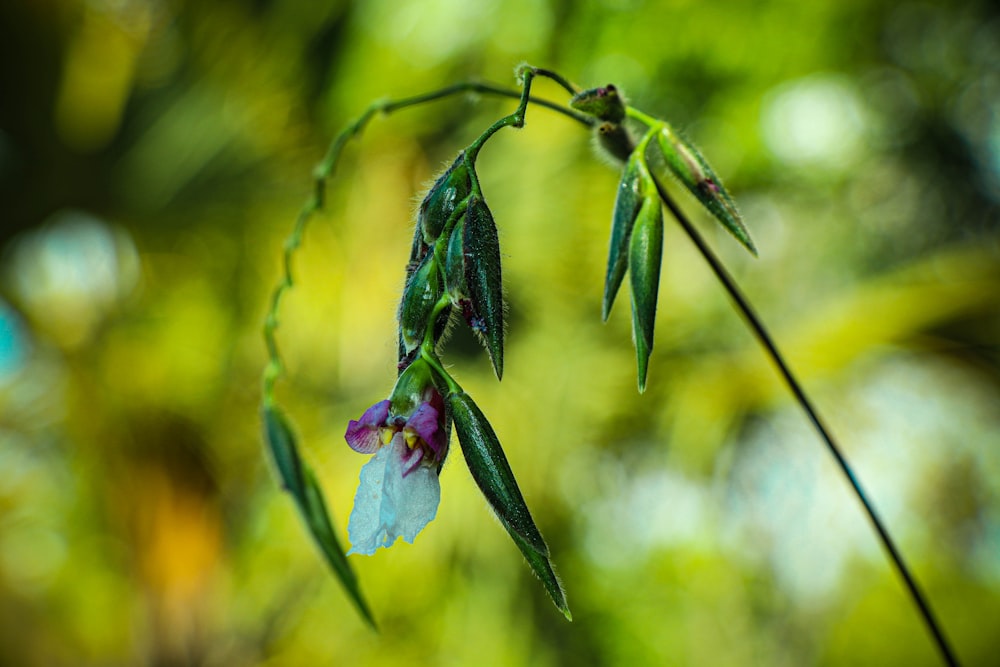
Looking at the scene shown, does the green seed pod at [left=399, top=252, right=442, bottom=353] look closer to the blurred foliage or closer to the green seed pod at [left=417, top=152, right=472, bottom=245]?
the green seed pod at [left=417, top=152, right=472, bottom=245]

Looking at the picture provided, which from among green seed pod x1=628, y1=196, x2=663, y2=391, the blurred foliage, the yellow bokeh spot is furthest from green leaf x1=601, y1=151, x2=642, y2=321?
the yellow bokeh spot

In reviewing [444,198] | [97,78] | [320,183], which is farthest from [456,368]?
[444,198]

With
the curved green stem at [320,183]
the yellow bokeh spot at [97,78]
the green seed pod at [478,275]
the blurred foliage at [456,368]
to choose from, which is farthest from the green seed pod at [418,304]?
the yellow bokeh spot at [97,78]

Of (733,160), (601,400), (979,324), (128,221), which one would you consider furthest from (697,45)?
(128,221)

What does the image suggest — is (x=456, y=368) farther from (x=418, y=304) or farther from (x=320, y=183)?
(x=418, y=304)

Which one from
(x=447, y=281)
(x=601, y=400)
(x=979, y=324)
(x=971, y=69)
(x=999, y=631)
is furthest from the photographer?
(x=971, y=69)

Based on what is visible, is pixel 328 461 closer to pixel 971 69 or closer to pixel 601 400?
pixel 601 400

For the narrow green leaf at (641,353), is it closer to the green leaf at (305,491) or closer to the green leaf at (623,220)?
the green leaf at (623,220)
